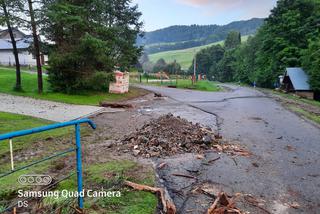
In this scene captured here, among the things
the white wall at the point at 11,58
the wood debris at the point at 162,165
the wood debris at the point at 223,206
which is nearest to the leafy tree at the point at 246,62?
the white wall at the point at 11,58

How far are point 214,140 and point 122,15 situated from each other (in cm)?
2503

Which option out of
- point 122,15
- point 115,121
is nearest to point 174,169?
point 115,121

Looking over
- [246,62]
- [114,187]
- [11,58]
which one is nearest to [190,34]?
[246,62]

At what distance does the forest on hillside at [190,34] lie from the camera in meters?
170

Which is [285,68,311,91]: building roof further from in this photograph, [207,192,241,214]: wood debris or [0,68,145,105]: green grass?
[207,192,241,214]: wood debris

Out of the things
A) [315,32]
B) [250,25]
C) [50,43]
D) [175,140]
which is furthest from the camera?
[250,25]

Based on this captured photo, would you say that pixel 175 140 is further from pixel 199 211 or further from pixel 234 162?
pixel 199 211

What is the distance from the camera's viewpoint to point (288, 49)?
133 ft

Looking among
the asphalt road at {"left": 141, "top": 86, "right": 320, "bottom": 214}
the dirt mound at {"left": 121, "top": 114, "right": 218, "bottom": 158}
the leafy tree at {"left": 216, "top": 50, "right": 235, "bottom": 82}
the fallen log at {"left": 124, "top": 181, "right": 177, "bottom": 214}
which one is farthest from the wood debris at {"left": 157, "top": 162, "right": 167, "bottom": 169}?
the leafy tree at {"left": 216, "top": 50, "right": 235, "bottom": 82}

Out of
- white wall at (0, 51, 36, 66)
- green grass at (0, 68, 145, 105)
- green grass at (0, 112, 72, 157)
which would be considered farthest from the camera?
white wall at (0, 51, 36, 66)

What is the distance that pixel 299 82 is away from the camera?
114 feet

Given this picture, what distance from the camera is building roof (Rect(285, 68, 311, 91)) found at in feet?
113

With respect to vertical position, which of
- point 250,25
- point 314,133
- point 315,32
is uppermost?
point 250,25

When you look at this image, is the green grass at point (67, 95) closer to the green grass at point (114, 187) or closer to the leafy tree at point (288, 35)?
the green grass at point (114, 187)
